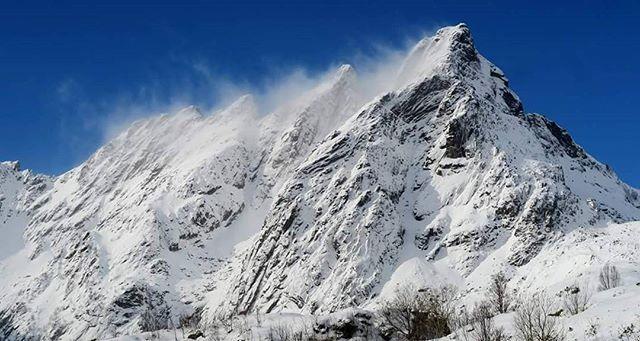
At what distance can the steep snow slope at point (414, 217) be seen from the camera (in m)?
157

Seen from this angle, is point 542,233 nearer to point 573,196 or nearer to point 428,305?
point 573,196

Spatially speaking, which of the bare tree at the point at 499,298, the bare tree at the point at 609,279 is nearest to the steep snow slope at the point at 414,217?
the bare tree at the point at 499,298

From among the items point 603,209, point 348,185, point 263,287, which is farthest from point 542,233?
point 263,287

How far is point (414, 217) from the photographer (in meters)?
184

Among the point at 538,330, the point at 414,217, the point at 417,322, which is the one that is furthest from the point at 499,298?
the point at 414,217

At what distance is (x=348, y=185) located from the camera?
18738 cm

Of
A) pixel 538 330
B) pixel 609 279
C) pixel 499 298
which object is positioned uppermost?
pixel 499 298

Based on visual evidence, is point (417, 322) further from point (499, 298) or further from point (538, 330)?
point (538, 330)

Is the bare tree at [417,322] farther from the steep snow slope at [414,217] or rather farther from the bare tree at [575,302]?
the steep snow slope at [414,217]

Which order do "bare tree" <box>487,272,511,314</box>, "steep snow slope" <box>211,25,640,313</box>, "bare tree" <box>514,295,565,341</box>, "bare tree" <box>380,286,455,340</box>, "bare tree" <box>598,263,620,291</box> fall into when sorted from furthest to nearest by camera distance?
1. "steep snow slope" <box>211,25,640,313</box>
2. "bare tree" <box>487,272,511,314</box>
3. "bare tree" <box>598,263,620,291</box>
4. "bare tree" <box>380,286,455,340</box>
5. "bare tree" <box>514,295,565,341</box>

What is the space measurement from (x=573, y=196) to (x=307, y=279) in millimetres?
73326

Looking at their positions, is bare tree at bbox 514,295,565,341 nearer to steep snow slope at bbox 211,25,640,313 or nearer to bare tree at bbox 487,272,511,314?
bare tree at bbox 487,272,511,314

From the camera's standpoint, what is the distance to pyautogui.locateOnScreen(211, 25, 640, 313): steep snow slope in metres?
157

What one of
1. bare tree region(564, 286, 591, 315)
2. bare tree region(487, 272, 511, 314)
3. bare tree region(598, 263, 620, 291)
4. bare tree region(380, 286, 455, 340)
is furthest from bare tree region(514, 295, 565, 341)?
bare tree region(487, 272, 511, 314)
